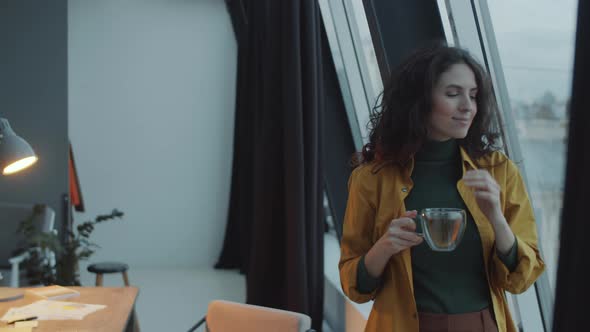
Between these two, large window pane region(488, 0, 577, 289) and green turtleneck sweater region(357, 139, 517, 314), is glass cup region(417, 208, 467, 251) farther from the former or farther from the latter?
large window pane region(488, 0, 577, 289)

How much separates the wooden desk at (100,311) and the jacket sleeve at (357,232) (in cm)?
133

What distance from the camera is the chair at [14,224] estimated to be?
5.12 meters

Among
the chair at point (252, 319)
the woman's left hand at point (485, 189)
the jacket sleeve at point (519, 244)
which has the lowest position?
the chair at point (252, 319)

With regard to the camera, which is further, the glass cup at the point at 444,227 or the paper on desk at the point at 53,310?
the paper on desk at the point at 53,310

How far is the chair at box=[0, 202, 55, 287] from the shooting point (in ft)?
16.8

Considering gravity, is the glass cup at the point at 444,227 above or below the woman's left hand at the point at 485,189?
below

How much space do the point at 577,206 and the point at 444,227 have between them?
655mm

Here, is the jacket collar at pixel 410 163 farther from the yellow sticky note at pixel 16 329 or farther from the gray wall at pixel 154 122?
the gray wall at pixel 154 122

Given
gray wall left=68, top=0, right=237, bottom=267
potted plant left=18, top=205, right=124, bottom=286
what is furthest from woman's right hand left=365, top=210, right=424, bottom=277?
gray wall left=68, top=0, right=237, bottom=267

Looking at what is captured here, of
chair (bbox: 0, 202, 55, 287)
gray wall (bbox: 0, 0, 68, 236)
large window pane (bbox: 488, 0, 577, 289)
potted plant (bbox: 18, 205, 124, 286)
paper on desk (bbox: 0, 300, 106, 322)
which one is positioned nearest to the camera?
large window pane (bbox: 488, 0, 577, 289)

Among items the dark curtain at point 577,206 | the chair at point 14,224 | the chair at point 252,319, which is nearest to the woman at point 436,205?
the dark curtain at point 577,206

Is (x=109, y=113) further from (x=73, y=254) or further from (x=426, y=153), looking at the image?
(x=426, y=153)

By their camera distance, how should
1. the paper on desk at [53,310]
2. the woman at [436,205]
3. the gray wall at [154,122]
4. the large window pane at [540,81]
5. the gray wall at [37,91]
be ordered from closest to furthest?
the woman at [436,205] → the large window pane at [540,81] → the paper on desk at [53,310] → the gray wall at [37,91] → the gray wall at [154,122]

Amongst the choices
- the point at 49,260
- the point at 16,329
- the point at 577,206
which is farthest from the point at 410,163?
the point at 49,260
